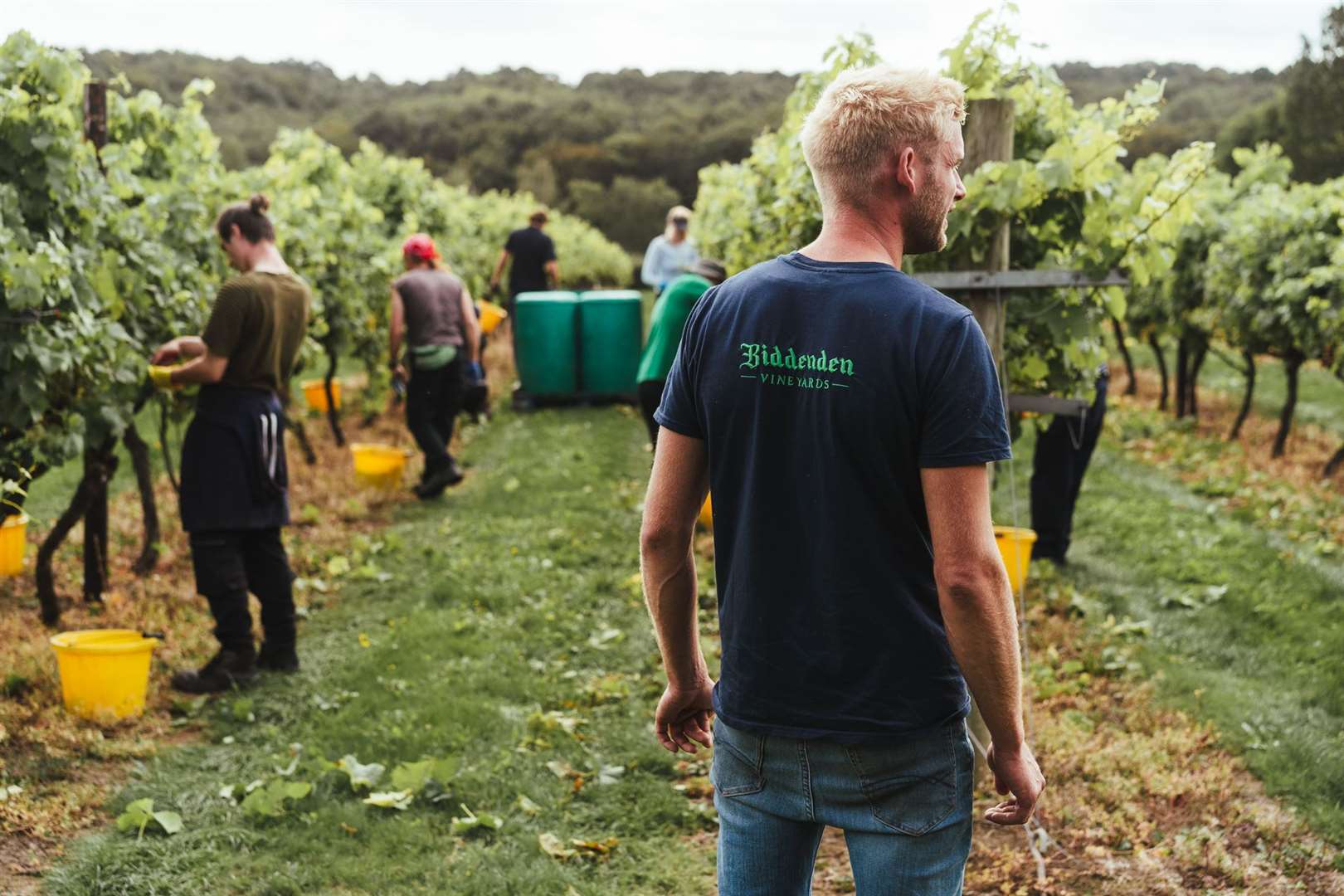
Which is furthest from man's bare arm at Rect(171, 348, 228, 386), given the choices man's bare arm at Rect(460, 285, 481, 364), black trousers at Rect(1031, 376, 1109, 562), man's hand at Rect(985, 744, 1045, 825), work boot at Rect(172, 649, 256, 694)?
black trousers at Rect(1031, 376, 1109, 562)

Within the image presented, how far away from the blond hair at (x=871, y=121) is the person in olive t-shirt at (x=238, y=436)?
3.65 metres

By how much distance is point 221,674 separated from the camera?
5285 mm

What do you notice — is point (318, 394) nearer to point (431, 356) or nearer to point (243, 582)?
point (431, 356)

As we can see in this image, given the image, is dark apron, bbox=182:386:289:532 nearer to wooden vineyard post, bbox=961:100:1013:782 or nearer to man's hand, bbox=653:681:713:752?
wooden vineyard post, bbox=961:100:1013:782

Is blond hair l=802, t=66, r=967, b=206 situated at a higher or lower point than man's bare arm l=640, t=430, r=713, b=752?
higher

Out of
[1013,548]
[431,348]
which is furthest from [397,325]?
[1013,548]

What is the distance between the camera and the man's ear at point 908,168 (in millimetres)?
1873

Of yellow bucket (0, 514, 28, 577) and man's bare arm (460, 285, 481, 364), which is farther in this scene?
man's bare arm (460, 285, 481, 364)

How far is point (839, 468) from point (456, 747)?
3.14 m

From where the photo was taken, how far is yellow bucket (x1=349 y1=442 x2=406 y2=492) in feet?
29.3

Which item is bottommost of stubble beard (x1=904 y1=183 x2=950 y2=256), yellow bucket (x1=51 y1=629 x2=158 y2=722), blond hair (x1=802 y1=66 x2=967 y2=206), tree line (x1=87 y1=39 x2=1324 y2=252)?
yellow bucket (x1=51 y1=629 x2=158 y2=722)

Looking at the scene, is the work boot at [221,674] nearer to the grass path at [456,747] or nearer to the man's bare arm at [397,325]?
the grass path at [456,747]

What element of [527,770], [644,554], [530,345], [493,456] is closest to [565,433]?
[493,456]

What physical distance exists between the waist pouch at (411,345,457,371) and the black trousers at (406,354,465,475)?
0.05m
